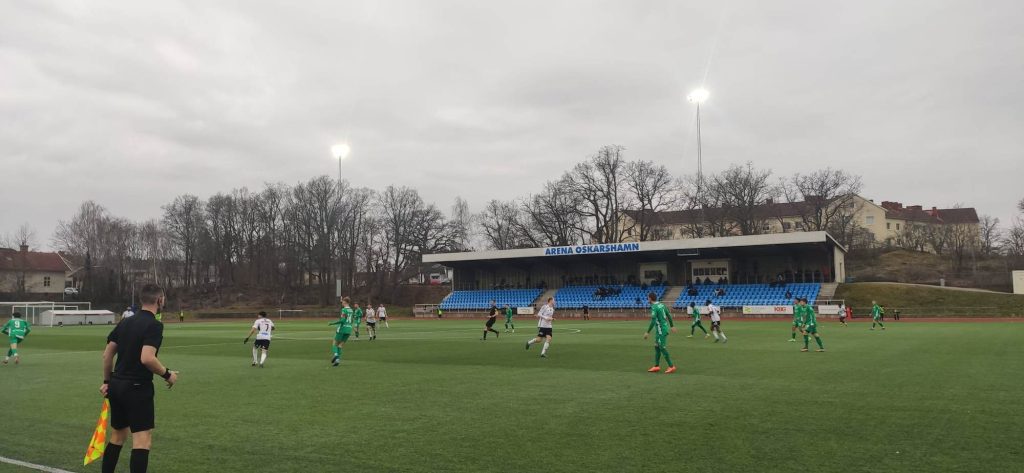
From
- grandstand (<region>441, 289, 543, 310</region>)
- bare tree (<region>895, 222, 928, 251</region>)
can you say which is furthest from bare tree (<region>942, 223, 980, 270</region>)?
grandstand (<region>441, 289, 543, 310</region>)

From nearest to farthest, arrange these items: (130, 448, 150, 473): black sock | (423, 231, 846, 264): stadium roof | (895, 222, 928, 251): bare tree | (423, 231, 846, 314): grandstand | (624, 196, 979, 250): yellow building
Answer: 1. (130, 448, 150, 473): black sock
2. (423, 231, 846, 264): stadium roof
3. (423, 231, 846, 314): grandstand
4. (624, 196, 979, 250): yellow building
5. (895, 222, 928, 251): bare tree

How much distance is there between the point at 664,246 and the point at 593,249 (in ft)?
23.6

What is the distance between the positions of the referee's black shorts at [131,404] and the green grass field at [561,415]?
121 centimetres

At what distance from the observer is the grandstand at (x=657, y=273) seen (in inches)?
2279

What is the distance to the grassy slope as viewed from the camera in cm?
4884

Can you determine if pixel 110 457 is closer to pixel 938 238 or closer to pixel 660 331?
pixel 660 331

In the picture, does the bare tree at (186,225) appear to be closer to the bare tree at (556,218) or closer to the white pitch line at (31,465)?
the bare tree at (556,218)

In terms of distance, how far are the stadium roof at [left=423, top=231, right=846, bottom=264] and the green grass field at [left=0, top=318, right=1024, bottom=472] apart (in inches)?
1502

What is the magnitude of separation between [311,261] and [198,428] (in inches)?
3031

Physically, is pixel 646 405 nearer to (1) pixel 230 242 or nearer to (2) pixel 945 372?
(2) pixel 945 372

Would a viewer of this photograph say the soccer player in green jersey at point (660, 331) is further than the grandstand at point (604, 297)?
No

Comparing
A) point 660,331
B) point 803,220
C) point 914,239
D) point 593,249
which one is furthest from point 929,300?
point 660,331

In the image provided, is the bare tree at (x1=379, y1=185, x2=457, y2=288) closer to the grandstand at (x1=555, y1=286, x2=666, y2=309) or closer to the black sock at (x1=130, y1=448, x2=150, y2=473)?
the grandstand at (x1=555, y1=286, x2=666, y2=309)

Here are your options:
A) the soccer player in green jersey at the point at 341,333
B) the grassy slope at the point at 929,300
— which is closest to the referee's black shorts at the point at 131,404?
the soccer player in green jersey at the point at 341,333
